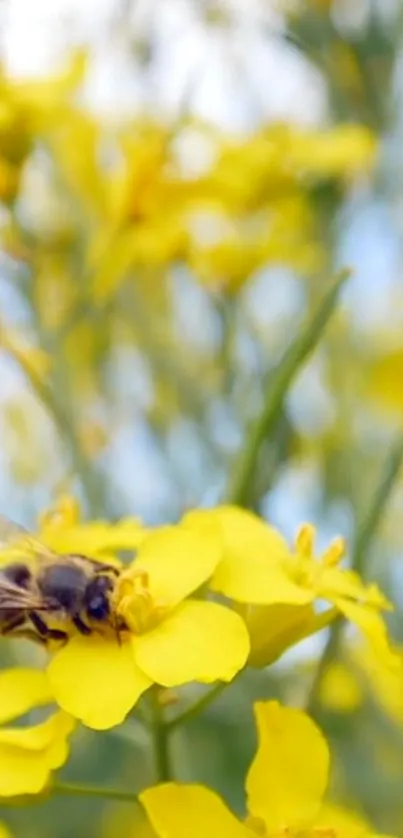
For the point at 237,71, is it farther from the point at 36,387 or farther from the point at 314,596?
the point at 314,596

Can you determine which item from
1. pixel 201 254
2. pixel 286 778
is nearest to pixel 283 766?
pixel 286 778

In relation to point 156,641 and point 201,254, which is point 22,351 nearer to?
point 201,254

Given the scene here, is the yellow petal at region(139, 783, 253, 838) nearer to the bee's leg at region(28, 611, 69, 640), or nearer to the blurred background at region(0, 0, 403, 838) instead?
the bee's leg at region(28, 611, 69, 640)

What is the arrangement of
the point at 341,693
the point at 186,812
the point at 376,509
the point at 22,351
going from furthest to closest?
the point at 341,693 < the point at 22,351 < the point at 376,509 < the point at 186,812

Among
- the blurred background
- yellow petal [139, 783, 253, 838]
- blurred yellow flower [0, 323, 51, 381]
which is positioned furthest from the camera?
the blurred background

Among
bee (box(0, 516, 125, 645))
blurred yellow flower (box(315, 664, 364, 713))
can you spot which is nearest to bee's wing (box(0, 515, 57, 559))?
bee (box(0, 516, 125, 645))

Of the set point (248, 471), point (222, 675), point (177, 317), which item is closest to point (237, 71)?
point (177, 317)
